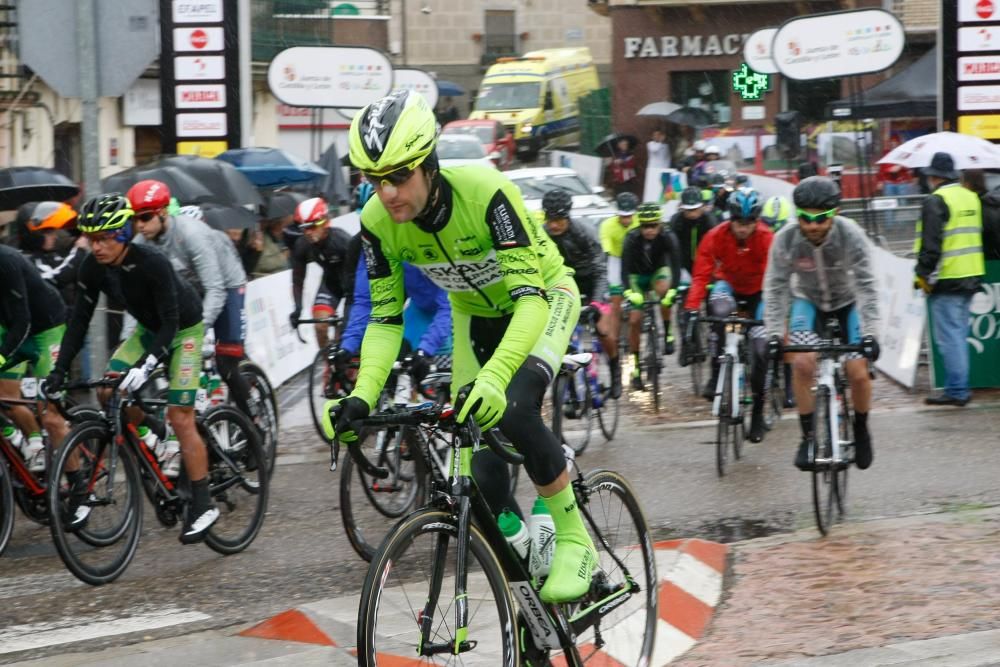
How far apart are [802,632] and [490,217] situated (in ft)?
7.74

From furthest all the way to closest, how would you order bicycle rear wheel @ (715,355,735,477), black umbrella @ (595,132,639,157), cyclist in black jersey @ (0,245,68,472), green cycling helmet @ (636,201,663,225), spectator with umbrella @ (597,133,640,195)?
black umbrella @ (595,132,639,157) → spectator with umbrella @ (597,133,640,195) → green cycling helmet @ (636,201,663,225) → bicycle rear wheel @ (715,355,735,477) → cyclist in black jersey @ (0,245,68,472)

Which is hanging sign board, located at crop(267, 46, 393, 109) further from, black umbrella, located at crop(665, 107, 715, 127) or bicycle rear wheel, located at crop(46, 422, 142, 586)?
black umbrella, located at crop(665, 107, 715, 127)

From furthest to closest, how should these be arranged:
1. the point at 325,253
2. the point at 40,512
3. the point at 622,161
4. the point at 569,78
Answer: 1. the point at 569,78
2. the point at 622,161
3. the point at 325,253
4. the point at 40,512

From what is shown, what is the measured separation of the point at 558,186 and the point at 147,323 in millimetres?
18630

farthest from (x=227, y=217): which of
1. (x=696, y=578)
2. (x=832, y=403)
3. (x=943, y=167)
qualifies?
(x=696, y=578)

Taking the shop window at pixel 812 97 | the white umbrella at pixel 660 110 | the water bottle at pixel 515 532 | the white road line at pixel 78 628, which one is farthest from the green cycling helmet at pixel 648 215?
the shop window at pixel 812 97

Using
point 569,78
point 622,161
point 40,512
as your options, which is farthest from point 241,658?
point 569,78

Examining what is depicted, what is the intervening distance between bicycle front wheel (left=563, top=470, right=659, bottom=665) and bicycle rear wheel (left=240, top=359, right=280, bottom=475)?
5155mm

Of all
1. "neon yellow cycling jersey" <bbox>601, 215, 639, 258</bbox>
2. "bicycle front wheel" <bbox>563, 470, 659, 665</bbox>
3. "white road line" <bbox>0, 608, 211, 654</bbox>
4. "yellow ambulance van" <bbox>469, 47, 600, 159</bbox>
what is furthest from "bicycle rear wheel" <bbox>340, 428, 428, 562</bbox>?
"yellow ambulance van" <bbox>469, 47, 600, 159</bbox>

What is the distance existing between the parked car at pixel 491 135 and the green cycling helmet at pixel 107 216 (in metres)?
30.2

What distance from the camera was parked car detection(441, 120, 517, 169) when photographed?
3816cm

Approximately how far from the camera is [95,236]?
24.2 ft

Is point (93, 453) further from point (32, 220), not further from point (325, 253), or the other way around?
point (325, 253)

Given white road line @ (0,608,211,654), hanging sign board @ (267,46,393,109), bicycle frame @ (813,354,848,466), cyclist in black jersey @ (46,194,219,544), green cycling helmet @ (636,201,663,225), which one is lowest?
white road line @ (0,608,211,654)
